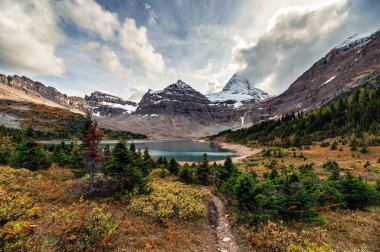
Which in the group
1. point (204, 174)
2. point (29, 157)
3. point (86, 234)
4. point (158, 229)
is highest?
point (29, 157)

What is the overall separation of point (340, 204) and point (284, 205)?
5.70 meters

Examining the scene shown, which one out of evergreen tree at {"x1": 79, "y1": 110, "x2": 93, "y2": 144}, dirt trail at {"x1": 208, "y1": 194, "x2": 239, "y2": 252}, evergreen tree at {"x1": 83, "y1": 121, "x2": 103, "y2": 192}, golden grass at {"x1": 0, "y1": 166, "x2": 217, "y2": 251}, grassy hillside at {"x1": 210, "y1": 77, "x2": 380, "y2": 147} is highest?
grassy hillside at {"x1": 210, "y1": 77, "x2": 380, "y2": 147}

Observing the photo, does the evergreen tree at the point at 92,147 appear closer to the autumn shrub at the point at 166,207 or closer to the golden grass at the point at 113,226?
the golden grass at the point at 113,226

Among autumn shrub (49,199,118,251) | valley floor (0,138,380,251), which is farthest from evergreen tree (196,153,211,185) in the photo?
autumn shrub (49,199,118,251)

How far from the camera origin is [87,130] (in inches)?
797

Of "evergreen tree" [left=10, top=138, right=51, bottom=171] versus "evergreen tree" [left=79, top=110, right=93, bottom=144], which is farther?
"evergreen tree" [left=10, top=138, right=51, bottom=171]

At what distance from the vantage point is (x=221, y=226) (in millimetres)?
15312

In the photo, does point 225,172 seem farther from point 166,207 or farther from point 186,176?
point 166,207

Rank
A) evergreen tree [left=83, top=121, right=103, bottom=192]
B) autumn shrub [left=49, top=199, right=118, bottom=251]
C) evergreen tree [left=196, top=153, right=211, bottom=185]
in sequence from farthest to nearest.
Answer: evergreen tree [left=196, top=153, right=211, bottom=185] → evergreen tree [left=83, top=121, right=103, bottom=192] → autumn shrub [left=49, top=199, right=118, bottom=251]

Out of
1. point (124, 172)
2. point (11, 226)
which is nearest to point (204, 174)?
point (124, 172)

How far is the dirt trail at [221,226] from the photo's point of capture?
12.3 metres

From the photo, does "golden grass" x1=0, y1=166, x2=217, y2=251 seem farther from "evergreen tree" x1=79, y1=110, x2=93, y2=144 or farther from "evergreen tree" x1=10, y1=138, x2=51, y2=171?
"evergreen tree" x1=10, y1=138, x2=51, y2=171

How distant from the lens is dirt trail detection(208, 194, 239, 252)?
12336 mm

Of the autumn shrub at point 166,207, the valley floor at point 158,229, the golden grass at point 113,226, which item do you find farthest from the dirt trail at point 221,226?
the autumn shrub at point 166,207
